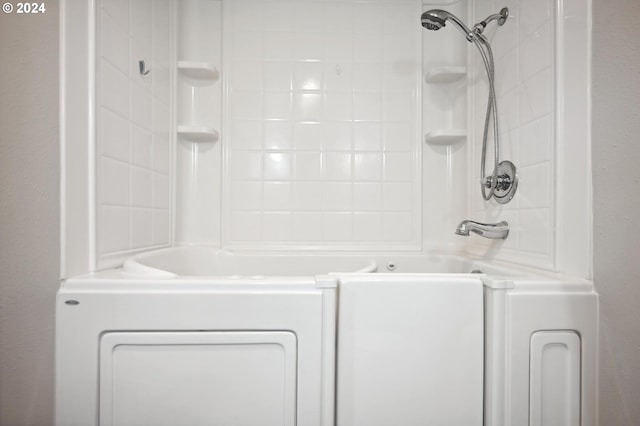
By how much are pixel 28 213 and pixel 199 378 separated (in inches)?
22.3

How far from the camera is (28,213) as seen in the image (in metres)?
0.72

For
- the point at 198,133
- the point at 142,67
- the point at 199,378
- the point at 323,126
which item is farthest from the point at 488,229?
the point at 142,67

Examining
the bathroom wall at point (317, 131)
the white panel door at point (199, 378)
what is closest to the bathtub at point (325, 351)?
the white panel door at point (199, 378)

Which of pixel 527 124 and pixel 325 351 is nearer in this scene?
pixel 325 351

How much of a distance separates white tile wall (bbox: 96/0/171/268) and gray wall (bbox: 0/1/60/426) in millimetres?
149

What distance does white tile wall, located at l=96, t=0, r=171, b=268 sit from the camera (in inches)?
37.4

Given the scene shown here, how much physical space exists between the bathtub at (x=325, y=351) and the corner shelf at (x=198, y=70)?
1085 millimetres

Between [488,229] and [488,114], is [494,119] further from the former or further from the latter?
[488,229]

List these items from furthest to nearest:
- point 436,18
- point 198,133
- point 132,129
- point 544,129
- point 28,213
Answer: point 198,133 → point 436,18 → point 132,129 → point 544,129 → point 28,213

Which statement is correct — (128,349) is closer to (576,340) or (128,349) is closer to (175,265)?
(175,265)

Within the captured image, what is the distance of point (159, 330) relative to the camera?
0.77 meters

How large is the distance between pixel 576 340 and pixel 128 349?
1.15 metres

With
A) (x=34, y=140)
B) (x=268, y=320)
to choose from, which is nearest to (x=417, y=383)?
(x=268, y=320)

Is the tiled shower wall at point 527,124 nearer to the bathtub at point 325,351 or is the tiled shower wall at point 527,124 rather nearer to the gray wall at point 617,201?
the gray wall at point 617,201
